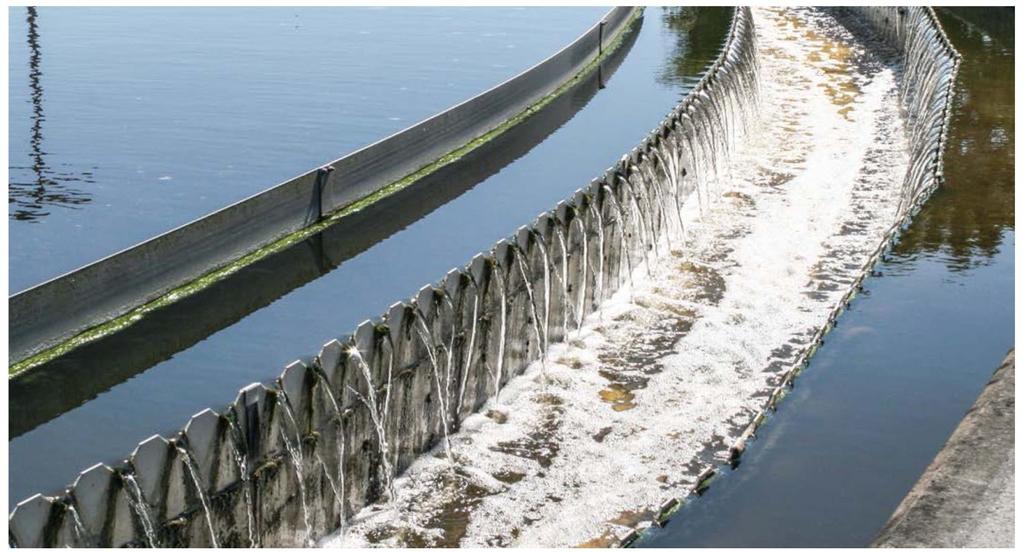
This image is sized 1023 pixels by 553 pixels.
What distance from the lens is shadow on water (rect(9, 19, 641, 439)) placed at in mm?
14711

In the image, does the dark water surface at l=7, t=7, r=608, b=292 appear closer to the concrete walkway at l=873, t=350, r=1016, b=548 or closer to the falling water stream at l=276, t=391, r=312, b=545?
the falling water stream at l=276, t=391, r=312, b=545

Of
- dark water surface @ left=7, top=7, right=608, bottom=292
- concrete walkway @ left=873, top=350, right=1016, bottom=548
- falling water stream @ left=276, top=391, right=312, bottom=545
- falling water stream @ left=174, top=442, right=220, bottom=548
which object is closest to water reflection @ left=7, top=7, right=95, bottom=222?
dark water surface @ left=7, top=7, right=608, bottom=292

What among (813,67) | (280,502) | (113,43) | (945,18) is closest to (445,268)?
(280,502)

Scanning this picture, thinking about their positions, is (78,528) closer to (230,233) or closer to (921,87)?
(230,233)

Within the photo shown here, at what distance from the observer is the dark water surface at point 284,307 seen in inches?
550

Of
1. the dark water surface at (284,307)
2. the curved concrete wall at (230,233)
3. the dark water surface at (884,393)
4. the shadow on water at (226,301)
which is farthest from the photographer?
the curved concrete wall at (230,233)

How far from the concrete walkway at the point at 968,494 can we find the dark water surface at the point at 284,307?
7.64m

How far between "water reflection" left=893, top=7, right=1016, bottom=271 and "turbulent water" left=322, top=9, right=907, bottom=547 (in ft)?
4.00

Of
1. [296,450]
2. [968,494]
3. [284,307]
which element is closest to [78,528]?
[296,450]

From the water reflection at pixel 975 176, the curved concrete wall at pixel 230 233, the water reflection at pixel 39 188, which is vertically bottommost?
the water reflection at pixel 39 188

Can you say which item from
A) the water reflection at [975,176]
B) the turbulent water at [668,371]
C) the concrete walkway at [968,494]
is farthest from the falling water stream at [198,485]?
the water reflection at [975,176]

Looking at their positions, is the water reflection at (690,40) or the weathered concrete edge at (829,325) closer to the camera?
the weathered concrete edge at (829,325)

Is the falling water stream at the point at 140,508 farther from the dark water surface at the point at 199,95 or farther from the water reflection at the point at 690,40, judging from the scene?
the water reflection at the point at 690,40

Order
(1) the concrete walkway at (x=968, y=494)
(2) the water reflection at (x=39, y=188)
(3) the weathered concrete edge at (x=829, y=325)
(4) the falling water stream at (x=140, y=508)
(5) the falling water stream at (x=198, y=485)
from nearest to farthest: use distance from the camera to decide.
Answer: (4) the falling water stream at (x=140, y=508)
(5) the falling water stream at (x=198, y=485)
(1) the concrete walkway at (x=968, y=494)
(3) the weathered concrete edge at (x=829, y=325)
(2) the water reflection at (x=39, y=188)
